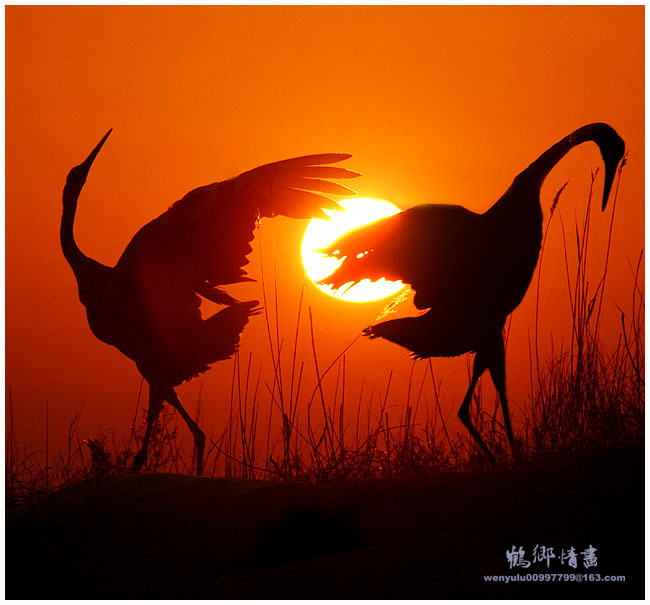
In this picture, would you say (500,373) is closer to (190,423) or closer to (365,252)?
(365,252)

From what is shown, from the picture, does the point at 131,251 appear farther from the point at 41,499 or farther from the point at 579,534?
the point at 579,534

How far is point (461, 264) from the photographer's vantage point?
4.80 meters

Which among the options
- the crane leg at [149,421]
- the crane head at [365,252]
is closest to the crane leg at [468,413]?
the crane head at [365,252]

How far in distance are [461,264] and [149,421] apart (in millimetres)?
2050

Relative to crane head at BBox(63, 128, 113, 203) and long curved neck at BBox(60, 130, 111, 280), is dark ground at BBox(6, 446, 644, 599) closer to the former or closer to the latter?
long curved neck at BBox(60, 130, 111, 280)

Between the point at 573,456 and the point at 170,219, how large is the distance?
Result: 263cm

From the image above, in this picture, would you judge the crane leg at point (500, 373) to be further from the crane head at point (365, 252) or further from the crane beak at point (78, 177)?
the crane beak at point (78, 177)

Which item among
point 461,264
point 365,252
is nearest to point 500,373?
point 461,264

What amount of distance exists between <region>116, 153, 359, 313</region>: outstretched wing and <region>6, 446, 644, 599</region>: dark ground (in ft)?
5.58

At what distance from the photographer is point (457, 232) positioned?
483 cm

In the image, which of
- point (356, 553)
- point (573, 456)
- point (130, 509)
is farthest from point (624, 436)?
point (130, 509)

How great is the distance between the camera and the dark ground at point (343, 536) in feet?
10.3

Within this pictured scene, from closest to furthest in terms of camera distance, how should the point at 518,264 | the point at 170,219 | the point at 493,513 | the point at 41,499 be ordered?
1. the point at 493,513
2. the point at 41,499
3. the point at 518,264
4. the point at 170,219

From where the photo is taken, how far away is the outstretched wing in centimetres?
541
